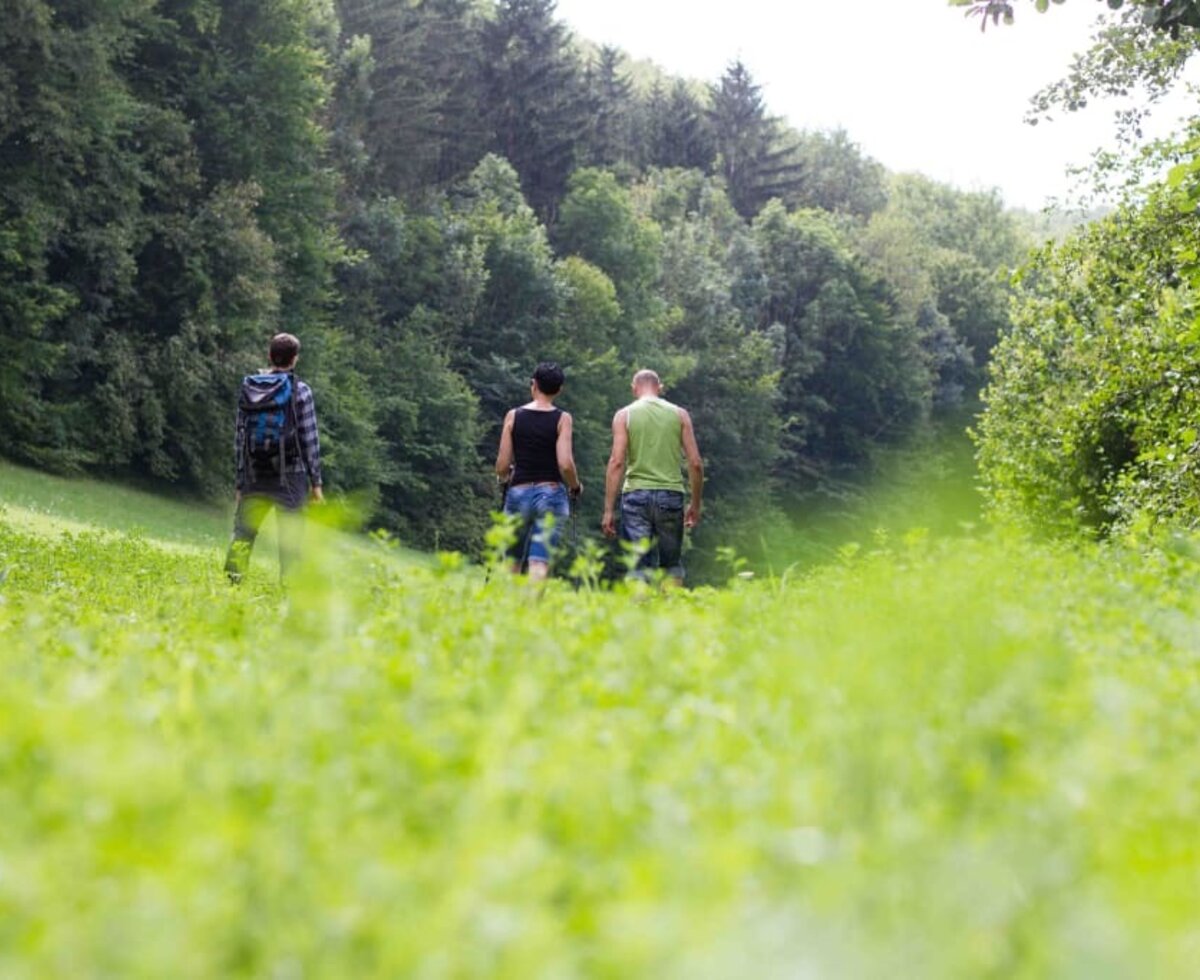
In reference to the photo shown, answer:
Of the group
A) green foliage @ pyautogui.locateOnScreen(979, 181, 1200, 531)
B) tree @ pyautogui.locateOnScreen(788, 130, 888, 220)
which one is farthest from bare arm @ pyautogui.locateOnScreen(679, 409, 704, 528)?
tree @ pyautogui.locateOnScreen(788, 130, 888, 220)

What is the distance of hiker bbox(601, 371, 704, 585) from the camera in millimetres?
11320

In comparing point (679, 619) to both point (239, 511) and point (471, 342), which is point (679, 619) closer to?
point (239, 511)

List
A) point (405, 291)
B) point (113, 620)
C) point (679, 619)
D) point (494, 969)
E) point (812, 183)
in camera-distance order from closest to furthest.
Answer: point (494, 969)
point (679, 619)
point (113, 620)
point (405, 291)
point (812, 183)

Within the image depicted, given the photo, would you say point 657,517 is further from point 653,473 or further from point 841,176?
point 841,176

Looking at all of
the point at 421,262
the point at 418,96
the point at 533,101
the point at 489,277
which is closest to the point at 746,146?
the point at 533,101

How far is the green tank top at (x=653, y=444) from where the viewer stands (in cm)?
1132

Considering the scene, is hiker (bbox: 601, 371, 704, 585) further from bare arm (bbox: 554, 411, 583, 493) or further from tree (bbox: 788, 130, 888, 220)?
tree (bbox: 788, 130, 888, 220)

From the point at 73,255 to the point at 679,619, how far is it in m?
37.3

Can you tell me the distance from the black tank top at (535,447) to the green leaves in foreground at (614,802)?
5.52 m

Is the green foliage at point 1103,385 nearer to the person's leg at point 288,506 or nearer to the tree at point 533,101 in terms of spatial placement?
the person's leg at point 288,506

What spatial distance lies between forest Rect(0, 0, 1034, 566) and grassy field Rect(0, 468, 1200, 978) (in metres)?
1.11

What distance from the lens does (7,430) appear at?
37.0m

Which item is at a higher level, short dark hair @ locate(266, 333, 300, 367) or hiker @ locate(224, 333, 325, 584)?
short dark hair @ locate(266, 333, 300, 367)

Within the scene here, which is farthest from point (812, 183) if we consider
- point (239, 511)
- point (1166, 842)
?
point (1166, 842)
